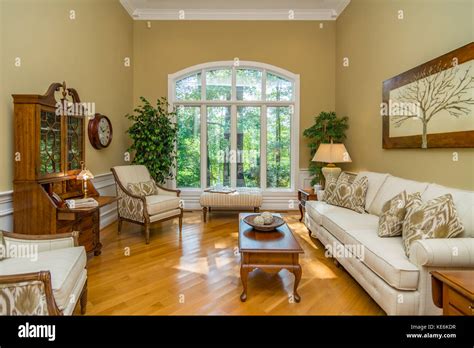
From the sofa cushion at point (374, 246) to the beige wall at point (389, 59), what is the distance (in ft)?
2.77

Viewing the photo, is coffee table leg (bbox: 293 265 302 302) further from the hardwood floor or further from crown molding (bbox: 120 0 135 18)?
crown molding (bbox: 120 0 135 18)

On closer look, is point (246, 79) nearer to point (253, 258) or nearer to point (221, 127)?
point (221, 127)

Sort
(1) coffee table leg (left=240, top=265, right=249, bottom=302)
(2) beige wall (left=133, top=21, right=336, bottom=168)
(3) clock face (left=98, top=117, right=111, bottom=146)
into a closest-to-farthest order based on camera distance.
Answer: (1) coffee table leg (left=240, top=265, right=249, bottom=302), (3) clock face (left=98, top=117, right=111, bottom=146), (2) beige wall (left=133, top=21, right=336, bottom=168)

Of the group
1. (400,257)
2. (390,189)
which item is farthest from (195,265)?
(390,189)

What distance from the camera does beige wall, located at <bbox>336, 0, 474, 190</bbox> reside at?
2.46 metres

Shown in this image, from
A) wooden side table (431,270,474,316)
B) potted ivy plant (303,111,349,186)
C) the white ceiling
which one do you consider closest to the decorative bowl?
wooden side table (431,270,474,316)

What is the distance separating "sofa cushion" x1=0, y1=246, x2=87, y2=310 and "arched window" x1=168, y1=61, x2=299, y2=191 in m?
3.84

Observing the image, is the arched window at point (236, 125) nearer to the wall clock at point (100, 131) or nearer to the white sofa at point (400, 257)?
the wall clock at point (100, 131)

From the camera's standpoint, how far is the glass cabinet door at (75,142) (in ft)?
10.2

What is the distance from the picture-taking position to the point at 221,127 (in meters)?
5.59

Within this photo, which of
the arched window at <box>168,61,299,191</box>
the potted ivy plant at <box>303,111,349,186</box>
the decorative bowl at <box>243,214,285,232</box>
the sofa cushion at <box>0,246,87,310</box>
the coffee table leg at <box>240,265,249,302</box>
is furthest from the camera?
the arched window at <box>168,61,299,191</box>
